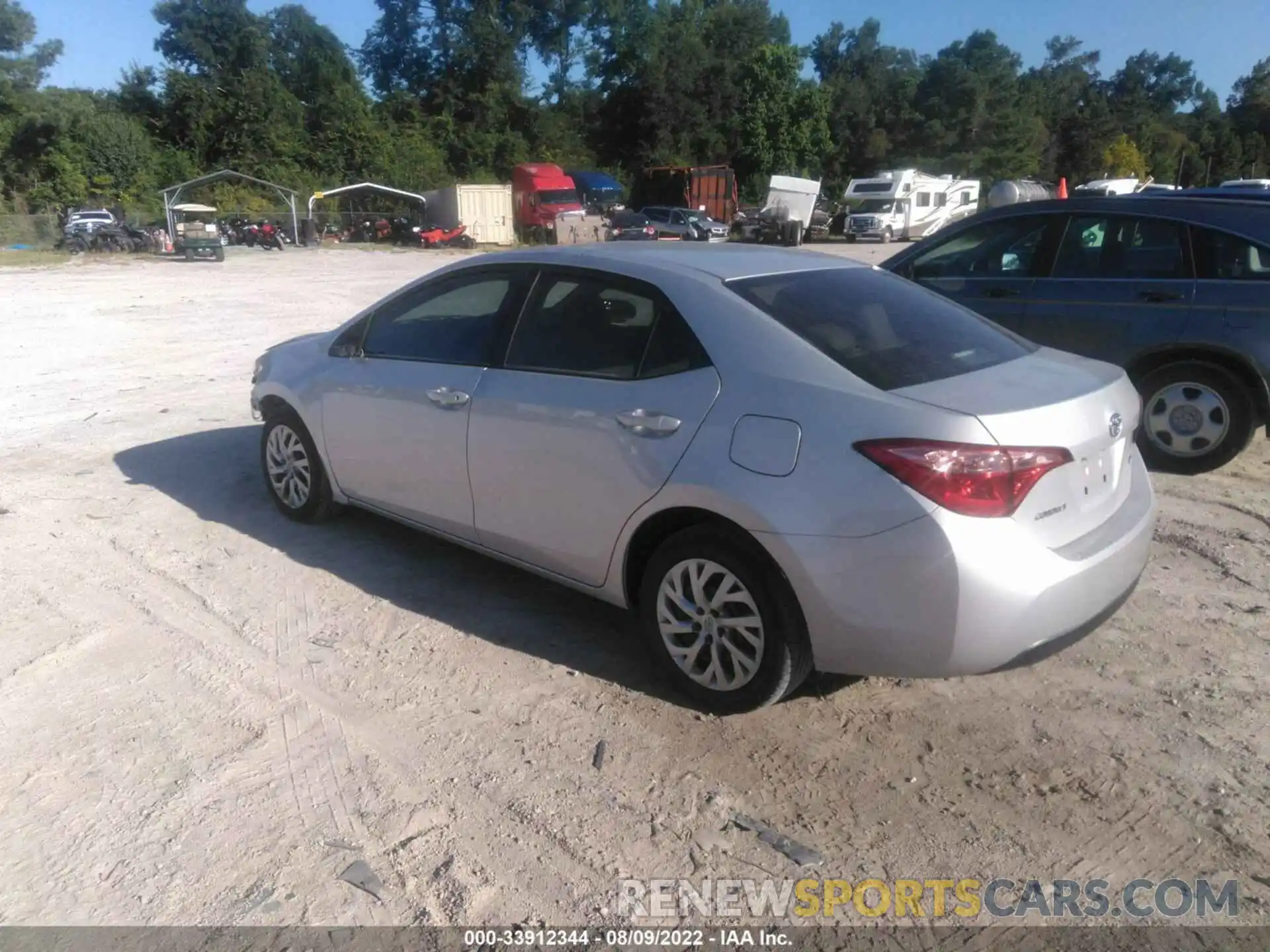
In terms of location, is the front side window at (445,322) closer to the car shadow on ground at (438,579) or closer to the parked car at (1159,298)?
the car shadow on ground at (438,579)

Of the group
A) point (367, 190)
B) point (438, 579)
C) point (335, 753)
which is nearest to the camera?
point (335, 753)

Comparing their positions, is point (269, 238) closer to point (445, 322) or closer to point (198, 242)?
point (198, 242)

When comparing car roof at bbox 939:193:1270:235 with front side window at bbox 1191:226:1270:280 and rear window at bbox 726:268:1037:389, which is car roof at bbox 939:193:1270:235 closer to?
A: front side window at bbox 1191:226:1270:280

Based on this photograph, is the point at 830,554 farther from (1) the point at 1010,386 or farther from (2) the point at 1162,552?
(2) the point at 1162,552

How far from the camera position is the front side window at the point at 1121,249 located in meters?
6.55

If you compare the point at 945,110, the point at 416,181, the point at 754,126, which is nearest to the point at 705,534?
the point at 416,181

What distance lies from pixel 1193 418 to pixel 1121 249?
3.89 ft

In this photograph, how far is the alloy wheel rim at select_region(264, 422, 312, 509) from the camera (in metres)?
5.70

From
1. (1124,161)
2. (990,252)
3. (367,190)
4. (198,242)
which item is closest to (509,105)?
(367,190)

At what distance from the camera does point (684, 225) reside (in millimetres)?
42594

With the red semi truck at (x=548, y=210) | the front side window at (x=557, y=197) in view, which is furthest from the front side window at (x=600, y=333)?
the front side window at (x=557, y=197)

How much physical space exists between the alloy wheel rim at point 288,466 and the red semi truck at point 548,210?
1368 inches

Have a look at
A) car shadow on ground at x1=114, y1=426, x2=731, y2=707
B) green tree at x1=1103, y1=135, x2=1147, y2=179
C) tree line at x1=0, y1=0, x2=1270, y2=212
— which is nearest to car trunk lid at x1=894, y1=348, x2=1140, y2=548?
car shadow on ground at x1=114, y1=426, x2=731, y2=707

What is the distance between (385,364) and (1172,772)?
12.1 ft
